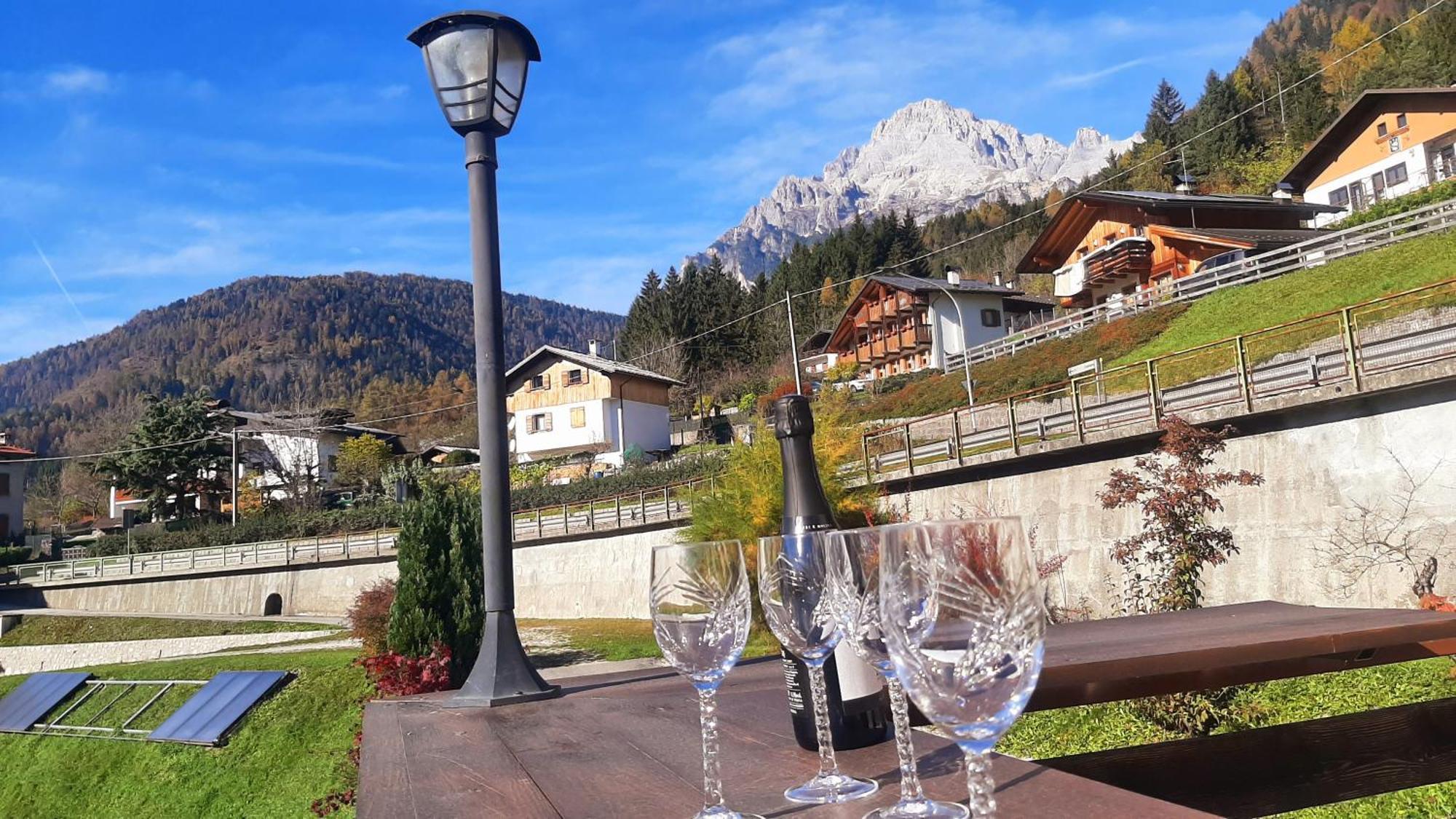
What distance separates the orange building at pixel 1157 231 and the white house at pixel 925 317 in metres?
5.53

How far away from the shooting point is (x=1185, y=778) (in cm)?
265

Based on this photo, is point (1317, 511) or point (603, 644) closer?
point (1317, 511)

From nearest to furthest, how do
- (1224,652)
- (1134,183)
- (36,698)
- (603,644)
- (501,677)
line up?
(1224,652) < (501,677) < (36,698) < (603,644) < (1134,183)

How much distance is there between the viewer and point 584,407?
45.6 m

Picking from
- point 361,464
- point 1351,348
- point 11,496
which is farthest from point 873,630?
point 11,496

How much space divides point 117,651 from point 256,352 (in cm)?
13636

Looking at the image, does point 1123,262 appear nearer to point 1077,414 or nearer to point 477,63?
point 1077,414

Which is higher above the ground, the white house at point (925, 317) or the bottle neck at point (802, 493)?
the white house at point (925, 317)

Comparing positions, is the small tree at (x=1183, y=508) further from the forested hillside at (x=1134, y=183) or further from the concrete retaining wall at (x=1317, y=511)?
the forested hillside at (x=1134, y=183)

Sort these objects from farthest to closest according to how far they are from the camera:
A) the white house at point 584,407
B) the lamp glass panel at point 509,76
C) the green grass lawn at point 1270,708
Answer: the white house at point 584,407 → the green grass lawn at point 1270,708 → the lamp glass panel at point 509,76

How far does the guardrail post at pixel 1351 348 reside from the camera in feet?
34.6

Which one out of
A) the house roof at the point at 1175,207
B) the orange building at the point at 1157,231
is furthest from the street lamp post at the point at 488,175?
the house roof at the point at 1175,207

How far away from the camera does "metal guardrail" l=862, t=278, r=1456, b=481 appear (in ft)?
38.1

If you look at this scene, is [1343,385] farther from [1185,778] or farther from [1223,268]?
[1223,268]
